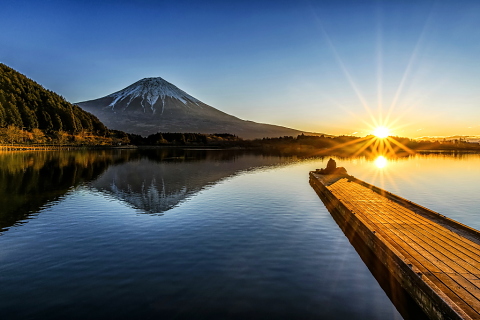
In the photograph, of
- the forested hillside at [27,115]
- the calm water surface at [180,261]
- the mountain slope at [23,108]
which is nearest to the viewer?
the calm water surface at [180,261]

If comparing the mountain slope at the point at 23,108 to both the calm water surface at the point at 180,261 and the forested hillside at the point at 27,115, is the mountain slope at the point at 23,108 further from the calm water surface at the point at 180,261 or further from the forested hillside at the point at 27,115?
the calm water surface at the point at 180,261

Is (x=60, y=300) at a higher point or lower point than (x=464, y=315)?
lower

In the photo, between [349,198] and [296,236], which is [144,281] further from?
[349,198]

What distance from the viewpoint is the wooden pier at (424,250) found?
7253 millimetres

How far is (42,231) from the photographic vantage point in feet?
50.2

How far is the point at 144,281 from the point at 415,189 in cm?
Answer: 3181

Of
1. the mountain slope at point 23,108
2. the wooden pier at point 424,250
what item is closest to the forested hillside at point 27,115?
the mountain slope at point 23,108

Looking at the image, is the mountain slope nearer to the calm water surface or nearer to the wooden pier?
the calm water surface

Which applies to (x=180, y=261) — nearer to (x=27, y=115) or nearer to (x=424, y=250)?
(x=424, y=250)

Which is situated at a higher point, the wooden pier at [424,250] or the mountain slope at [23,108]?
the mountain slope at [23,108]

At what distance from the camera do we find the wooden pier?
7253mm

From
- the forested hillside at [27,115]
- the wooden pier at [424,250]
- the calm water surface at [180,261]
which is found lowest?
the calm water surface at [180,261]

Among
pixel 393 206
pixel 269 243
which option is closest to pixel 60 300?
pixel 269 243

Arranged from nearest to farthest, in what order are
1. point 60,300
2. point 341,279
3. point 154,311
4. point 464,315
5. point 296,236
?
1. point 464,315
2. point 154,311
3. point 60,300
4. point 341,279
5. point 296,236
